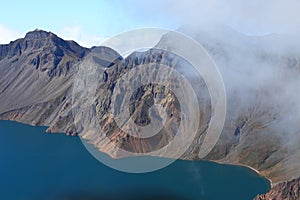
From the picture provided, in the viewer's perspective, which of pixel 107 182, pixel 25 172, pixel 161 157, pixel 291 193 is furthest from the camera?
pixel 161 157

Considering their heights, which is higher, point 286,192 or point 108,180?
point 108,180

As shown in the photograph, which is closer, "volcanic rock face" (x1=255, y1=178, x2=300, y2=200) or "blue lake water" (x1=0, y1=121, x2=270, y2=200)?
"volcanic rock face" (x1=255, y1=178, x2=300, y2=200)

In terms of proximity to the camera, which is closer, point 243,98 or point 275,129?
point 275,129

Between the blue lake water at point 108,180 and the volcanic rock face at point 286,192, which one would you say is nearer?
the volcanic rock face at point 286,192

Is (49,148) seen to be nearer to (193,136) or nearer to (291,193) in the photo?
(193,136)

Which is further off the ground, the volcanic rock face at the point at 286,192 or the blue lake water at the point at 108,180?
the blue lake water at the point at 108,180

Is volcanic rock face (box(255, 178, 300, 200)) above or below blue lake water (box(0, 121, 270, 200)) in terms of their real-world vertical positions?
below

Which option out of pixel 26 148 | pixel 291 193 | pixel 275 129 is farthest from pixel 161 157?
pixel 291 193

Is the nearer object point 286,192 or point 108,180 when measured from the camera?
point 286,192
